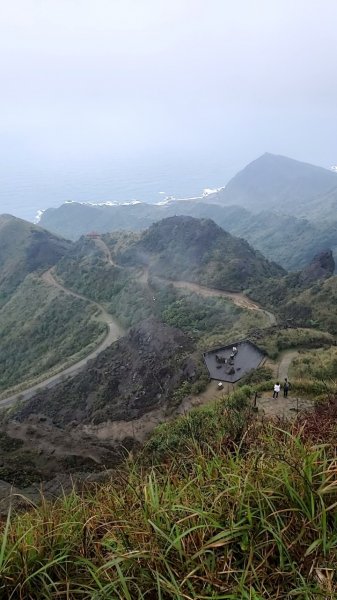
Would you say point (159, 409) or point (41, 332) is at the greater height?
point (159, 409)

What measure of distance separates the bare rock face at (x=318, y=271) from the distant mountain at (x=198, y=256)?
5.62m

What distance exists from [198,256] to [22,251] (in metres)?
43.8

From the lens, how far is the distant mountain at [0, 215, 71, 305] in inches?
3297

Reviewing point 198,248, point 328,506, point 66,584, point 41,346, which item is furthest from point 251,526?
point 198,248

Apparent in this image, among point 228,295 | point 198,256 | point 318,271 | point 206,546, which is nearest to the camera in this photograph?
point 206,546

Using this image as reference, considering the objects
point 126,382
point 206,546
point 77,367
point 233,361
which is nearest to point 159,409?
point 233,361

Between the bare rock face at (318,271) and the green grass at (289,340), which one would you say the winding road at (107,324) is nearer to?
the green grass at (289,340)

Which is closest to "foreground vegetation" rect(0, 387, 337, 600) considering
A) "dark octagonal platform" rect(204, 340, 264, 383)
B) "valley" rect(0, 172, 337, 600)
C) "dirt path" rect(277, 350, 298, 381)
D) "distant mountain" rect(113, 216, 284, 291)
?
"valley" rect(0, 172, 337, 600)

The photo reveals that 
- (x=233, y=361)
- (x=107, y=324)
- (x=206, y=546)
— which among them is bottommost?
(x=107, y=324)

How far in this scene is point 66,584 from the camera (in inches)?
103

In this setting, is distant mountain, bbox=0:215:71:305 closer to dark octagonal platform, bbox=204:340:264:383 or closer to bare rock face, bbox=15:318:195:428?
bare rock face, bbox=15:318:195:428

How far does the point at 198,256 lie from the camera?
2653 inches

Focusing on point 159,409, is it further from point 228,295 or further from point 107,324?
point 107,324

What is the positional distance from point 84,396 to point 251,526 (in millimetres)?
35736
